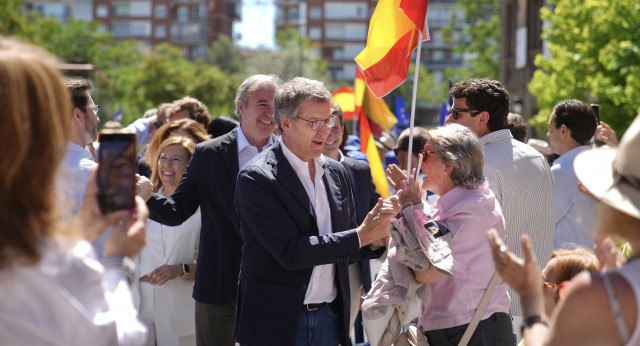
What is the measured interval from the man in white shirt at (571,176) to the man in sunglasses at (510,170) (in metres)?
1.14

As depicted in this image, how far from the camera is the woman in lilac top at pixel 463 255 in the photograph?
381 cm

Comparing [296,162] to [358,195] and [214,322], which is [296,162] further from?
[214,322]

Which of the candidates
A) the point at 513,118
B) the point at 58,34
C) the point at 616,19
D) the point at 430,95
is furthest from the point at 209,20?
the point at 513,118

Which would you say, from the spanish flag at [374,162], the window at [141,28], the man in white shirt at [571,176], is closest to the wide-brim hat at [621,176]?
the man in white shirt at [571,176]

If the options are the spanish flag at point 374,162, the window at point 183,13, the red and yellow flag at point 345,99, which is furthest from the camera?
the window at point 183,13

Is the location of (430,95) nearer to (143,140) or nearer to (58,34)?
(58,34)

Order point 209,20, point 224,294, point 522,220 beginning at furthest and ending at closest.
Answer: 1. point 209,20
2. point 224,294
3. point 522,220

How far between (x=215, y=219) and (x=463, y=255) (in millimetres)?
1930

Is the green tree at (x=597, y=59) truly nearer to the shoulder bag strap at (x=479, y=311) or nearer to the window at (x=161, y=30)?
the shoulder bag strap at (x=479, y=311)

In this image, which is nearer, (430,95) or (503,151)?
(503,151)

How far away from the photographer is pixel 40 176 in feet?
6.73

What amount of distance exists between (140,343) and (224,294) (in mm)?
2938

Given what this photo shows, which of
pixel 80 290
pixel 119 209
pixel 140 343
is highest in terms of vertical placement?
pixel 119 209

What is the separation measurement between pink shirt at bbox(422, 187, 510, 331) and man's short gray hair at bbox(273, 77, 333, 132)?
931 millimetres
